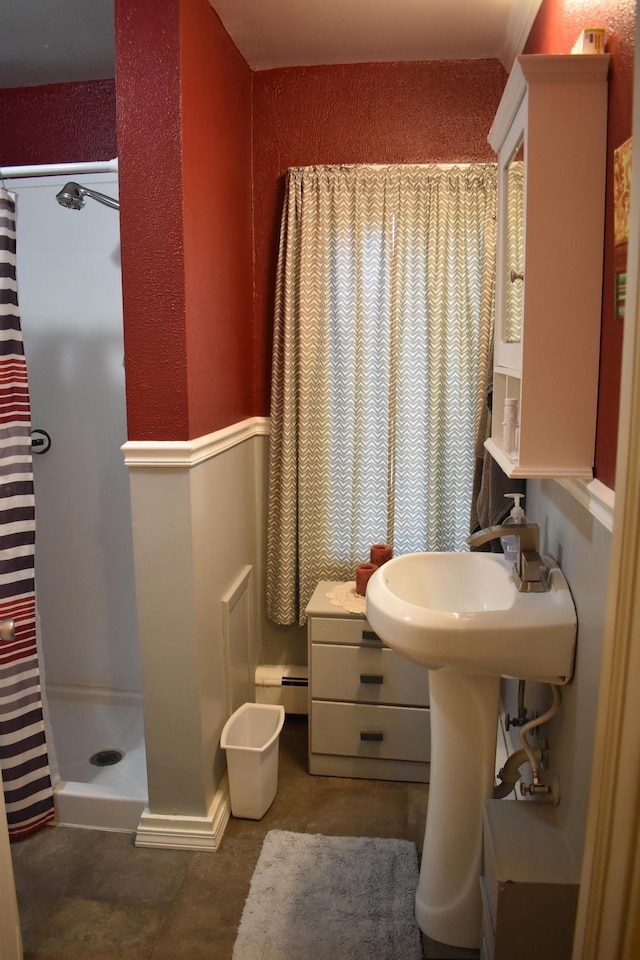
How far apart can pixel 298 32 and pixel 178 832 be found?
244 centimetres

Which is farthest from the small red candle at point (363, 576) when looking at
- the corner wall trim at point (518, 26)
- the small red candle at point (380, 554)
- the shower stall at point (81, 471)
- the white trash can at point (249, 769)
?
the corner wall trim at point (518, 26)

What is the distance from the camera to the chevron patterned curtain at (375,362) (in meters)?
2.48

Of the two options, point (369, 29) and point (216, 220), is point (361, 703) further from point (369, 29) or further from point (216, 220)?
point (369, 29)

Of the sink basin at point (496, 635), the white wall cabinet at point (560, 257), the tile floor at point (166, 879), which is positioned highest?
the white wall cabinet at point (560, 257)

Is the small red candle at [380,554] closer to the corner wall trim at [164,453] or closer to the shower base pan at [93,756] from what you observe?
the corner wall trim at [164,453]

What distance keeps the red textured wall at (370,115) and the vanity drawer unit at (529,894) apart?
2.12m

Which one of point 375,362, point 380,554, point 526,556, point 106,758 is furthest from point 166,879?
point 375,362

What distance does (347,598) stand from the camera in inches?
97.3

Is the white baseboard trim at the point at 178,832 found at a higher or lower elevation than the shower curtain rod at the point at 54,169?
lower

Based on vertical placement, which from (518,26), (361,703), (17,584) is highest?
(518,26)

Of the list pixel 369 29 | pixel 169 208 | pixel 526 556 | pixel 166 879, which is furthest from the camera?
pixel 369 29

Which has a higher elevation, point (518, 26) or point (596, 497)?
point (518, 26)

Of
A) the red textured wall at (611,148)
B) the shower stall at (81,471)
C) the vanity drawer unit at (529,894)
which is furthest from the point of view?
the shower stall at (81,471)

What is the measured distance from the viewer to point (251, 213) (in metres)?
2.64
